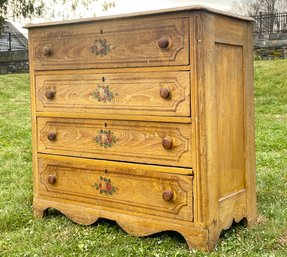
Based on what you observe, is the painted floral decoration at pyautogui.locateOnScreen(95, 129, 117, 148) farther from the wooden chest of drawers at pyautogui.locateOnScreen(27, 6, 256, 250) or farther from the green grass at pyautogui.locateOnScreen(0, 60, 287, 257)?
the green grass at pyautogui.locateOnScreen(0, 60, 287, 257)

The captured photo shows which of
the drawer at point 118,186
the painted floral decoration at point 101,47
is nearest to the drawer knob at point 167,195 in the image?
the drawer at point 118,186

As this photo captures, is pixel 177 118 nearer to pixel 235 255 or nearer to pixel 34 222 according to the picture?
pixel 235 255

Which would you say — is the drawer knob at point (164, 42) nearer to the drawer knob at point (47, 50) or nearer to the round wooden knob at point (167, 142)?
the round wooden knob at point (167, 142)

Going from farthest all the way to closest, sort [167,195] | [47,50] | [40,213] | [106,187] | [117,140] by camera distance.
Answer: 1. [40,213]
2. [47,50]
3. [106,187]
4. [117,140]
5. [167,195]

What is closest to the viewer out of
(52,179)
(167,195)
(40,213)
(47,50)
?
(167,195)

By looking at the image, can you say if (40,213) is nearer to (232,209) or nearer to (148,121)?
(148,121)

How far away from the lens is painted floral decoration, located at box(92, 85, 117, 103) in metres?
3.90

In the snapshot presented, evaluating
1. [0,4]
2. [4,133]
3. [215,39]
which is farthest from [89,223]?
[0,4]

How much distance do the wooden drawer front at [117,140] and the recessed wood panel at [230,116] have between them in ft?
0.98

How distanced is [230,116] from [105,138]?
2.96 feet

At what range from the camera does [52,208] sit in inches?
184

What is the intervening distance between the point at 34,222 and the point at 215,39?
202cm

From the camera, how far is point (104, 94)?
3.94 metres

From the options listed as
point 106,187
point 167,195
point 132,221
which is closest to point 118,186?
point 106,187
